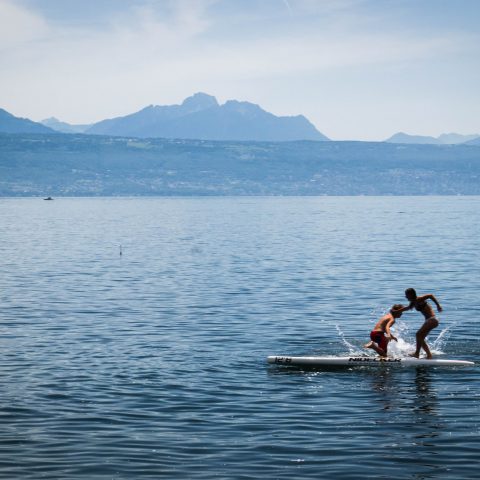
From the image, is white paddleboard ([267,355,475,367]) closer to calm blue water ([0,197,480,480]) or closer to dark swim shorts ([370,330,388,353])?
calm blue water ([0,197,480,480])

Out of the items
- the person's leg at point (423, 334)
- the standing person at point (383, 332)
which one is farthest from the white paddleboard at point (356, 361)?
the person's leg at point (423, 334)

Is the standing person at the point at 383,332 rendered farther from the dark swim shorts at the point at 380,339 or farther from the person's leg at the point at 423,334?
the person's leg at the point at 423,334

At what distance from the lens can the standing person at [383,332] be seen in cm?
3094

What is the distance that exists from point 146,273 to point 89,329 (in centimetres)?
3004

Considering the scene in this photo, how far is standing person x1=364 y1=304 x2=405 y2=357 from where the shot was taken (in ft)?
102

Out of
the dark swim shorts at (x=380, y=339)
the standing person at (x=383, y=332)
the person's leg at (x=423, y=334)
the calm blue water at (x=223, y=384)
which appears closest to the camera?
the calm blue water at (x=223, y=384)

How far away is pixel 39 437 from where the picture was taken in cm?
2206

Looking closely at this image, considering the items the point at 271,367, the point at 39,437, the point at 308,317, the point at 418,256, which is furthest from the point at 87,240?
the point at 39,437

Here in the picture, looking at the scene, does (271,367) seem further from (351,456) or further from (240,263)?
(240,263)

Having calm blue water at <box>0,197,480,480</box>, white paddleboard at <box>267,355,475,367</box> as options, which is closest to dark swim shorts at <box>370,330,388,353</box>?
white paddleboard at <box>267,355,475,367</box>

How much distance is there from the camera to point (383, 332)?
3125 centimetres

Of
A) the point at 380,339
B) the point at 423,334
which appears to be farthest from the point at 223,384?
the point at 423,334

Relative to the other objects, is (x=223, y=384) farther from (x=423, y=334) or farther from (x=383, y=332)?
(x=423, y=334)

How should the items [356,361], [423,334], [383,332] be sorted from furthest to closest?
[423,334] < [383,332] < [356,361]
